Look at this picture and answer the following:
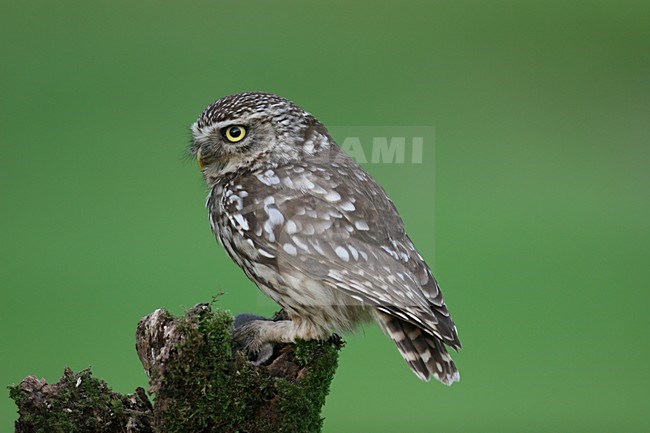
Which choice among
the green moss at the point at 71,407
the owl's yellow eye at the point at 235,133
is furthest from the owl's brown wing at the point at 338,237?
the green moss at the point at 71,407

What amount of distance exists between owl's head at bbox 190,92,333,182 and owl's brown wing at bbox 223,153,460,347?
94 millimetres

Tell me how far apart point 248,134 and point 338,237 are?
659 millimetres

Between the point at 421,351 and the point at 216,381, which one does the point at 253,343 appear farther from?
Result: the point at 421,351

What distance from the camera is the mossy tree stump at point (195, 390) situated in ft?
10.6

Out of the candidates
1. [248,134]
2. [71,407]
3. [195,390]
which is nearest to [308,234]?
[248,134]

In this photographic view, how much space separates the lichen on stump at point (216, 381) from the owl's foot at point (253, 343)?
4.7 inches

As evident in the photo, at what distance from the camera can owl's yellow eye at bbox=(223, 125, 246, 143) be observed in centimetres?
381

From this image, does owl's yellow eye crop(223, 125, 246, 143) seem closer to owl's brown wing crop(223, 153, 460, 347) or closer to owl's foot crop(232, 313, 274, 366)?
owl's brown wing crop(223, 153, 460, 347)

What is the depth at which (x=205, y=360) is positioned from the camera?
10.7ft

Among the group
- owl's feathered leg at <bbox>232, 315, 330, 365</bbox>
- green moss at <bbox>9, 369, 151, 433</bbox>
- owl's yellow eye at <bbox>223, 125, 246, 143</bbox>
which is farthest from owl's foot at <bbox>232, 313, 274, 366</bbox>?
owl's yellow eye at <bbox>223, 125, 246, 143</bbox>

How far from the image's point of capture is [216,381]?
10.8 feet

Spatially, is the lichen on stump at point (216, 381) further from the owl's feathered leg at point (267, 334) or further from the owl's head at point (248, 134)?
the owl's head at point (248, 134)

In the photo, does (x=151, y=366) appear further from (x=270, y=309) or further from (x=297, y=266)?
(x=270, y=309)

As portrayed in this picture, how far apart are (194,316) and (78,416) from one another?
0.68 metres
